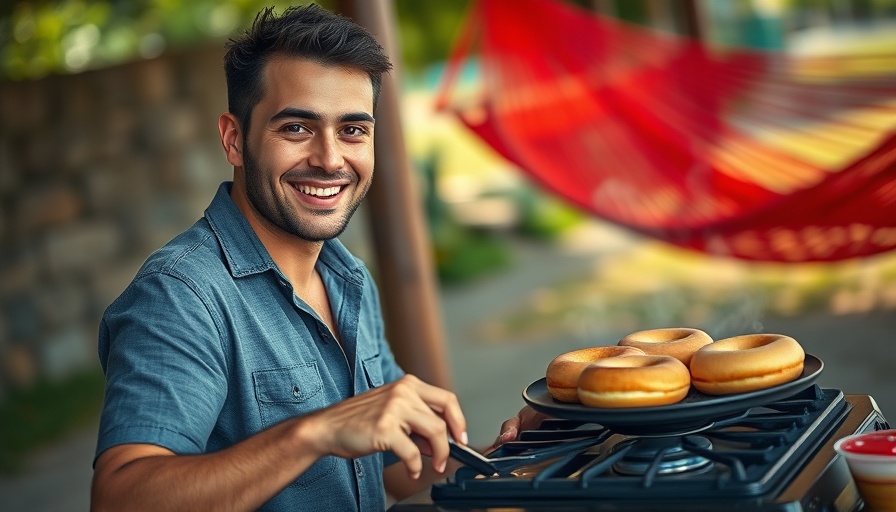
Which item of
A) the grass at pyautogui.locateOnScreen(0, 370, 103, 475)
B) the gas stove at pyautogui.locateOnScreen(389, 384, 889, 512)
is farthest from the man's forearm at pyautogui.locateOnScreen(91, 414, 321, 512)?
the grass at pyautogui.locateOnScreen(0, 370, 103, 475)

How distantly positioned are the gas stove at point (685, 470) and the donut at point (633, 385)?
53 mm

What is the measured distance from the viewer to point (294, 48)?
146 cm

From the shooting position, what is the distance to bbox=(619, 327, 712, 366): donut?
47.0 inches

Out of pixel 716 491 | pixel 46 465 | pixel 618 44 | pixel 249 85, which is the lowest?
pixel 46 465

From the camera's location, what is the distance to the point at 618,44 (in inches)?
145

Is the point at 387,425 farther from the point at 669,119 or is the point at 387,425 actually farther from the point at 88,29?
the point at 88,29

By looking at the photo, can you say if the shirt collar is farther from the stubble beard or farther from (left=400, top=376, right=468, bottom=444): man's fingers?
(left=400, top=376, right=468, bottom=444): man's fingers

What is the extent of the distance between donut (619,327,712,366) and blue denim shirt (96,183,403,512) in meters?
0.42

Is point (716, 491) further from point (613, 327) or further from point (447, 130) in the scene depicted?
point (447, 130)

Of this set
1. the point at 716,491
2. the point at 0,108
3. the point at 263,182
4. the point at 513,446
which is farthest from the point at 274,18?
the point at 0,108

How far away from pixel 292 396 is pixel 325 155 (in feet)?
1.02

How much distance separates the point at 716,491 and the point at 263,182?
764 millimetres

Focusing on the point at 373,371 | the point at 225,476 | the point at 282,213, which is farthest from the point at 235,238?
the point at 225,476

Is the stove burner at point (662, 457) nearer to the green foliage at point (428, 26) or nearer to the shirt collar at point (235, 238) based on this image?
the shirt collar at point (235, 238)
